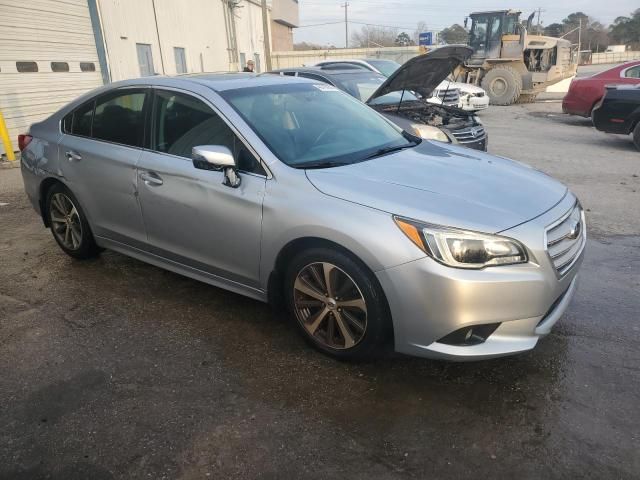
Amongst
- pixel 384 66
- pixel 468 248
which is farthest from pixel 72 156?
pixel 384 66

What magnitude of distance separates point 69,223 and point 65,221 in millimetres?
70

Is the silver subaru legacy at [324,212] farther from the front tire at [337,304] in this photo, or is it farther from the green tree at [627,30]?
the green tree at [627,30]

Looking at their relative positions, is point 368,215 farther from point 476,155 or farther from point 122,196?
Answer: point 122,196

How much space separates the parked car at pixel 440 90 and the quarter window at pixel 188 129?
696 centimetres

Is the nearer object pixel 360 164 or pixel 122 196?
pixel 360 164

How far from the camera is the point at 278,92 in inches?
149

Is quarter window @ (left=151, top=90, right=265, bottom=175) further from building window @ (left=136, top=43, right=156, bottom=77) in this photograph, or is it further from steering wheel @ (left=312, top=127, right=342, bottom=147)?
building window @ (left=136, top=43, right=156, bottom=77)

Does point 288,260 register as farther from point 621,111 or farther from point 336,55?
point 336,55

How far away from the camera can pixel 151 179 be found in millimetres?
3648

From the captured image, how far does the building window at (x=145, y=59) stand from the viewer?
16.1 metres

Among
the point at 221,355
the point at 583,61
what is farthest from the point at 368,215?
the point at 583,61

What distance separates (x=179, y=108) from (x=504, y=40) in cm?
1882

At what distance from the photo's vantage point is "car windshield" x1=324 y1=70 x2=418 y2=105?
26.4ft

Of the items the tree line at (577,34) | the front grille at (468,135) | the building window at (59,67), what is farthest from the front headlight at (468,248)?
the tree line at (577,34)
